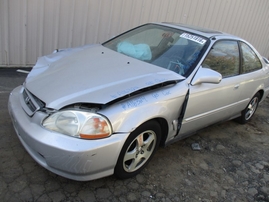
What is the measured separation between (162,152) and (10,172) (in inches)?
68.5

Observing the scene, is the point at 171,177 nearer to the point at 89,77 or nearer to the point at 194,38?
the point at 89,77

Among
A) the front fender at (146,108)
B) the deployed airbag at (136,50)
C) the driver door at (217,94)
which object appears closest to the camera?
the front fender at (146,108)

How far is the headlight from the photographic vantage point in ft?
7.11

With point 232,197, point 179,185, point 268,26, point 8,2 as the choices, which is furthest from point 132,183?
point 268,26

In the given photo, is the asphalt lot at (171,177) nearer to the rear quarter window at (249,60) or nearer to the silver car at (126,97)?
the silver car at (126,97)

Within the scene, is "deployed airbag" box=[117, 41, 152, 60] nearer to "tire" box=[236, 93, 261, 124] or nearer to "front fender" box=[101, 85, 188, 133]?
"front fender" box=[101, 85, 188, 133]

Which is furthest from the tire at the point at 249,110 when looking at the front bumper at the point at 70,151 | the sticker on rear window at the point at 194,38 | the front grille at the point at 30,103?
the front grille at the point at 30,103

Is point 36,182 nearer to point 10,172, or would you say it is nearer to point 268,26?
point 10,172

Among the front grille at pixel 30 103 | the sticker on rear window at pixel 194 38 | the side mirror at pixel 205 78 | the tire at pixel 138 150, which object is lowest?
the tire at pixel 138 150

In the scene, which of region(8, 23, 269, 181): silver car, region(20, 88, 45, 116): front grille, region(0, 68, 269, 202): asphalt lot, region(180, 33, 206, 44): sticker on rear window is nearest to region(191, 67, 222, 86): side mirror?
region(8, 23, 269, 181): silver car

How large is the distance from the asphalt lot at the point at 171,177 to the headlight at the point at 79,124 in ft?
2.08

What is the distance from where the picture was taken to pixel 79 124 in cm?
218

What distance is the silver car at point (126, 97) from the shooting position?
219cm

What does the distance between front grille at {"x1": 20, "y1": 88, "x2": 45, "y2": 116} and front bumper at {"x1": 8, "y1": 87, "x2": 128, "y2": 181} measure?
0.08 metres
